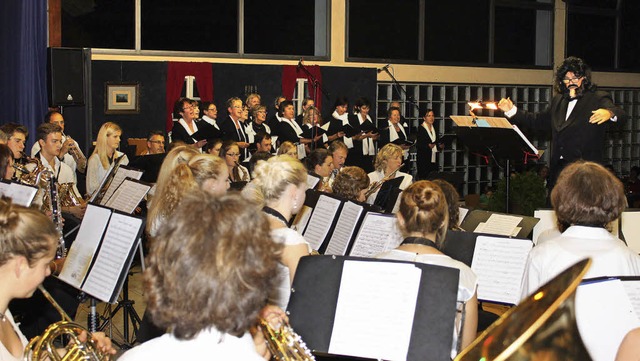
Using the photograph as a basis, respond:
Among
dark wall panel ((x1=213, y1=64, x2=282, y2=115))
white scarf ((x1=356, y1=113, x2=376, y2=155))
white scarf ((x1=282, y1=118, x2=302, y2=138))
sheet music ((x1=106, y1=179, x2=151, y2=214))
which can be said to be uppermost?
dark wall panel ((x1=213, y1=64, x2=282, y2=115))

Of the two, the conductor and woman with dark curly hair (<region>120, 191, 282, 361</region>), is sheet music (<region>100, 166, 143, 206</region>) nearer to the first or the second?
the conductor

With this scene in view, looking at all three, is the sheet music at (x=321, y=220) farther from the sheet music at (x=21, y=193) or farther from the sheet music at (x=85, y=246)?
the sheet music at (x=21, y=193)

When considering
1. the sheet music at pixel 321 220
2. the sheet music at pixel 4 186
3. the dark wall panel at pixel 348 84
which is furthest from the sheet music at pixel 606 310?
the dark wall panel at pixel 348 84

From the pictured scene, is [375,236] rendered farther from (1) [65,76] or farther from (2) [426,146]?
(2) [426,146]

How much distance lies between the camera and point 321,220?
457 centimetres

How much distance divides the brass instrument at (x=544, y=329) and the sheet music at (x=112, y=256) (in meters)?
2.18

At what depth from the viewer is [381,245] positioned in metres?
4.19

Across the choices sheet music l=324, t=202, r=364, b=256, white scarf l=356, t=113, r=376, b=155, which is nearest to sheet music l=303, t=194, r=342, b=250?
sheet music l=324, t=202, r=364, b=256

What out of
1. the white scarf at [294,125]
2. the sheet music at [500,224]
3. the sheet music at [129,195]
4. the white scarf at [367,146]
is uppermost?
the white scarf at [294,125]

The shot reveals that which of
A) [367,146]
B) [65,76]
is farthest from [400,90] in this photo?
[65,76]

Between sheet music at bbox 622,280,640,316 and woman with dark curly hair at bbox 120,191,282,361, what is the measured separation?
137cm

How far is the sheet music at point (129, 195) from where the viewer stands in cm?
507

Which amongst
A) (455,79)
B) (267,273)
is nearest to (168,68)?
(455,79)

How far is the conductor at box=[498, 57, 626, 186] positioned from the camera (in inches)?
242
